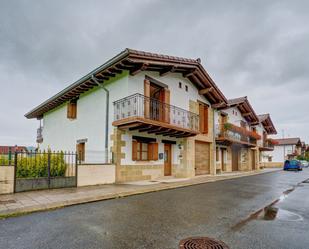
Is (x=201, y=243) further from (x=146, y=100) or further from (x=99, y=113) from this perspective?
(x=99, y=113)

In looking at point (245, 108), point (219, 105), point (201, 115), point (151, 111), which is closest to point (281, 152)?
point (245, 108)

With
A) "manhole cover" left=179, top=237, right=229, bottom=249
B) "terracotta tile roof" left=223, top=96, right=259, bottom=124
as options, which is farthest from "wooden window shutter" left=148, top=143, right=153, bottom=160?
"terracotta tile roof" left=223, top=96, right=259, bottom=124

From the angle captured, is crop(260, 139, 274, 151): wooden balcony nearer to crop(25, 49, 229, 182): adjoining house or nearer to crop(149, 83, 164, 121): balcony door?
crop(25, 49, 229, 182): adjoining house

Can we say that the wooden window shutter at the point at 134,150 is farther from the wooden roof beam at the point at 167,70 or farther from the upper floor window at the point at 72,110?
the upper floor window at the point at 72,110

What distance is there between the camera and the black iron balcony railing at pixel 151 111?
415 inches

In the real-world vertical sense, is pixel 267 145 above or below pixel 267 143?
below

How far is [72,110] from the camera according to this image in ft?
47.0

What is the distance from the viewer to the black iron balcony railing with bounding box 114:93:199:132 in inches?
415

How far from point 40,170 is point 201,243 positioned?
24.7 ft

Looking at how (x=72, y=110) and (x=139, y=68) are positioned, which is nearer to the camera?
(x=139, y=68)

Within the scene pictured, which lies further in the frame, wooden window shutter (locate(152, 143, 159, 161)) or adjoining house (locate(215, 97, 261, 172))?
adjoining house (locate(215, 97, 261, 172))

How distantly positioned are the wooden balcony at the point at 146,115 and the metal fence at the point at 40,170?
10.00 feet

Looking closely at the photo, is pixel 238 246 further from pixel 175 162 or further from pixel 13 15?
pixel 13 15

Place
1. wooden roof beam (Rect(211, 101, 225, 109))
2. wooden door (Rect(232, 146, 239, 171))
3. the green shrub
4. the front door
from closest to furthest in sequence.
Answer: the green shrub
the front door
wooden roof beam (Rect(211, 101, 225, 109))
wooden door (Rect(232, 146, 239, 171))
